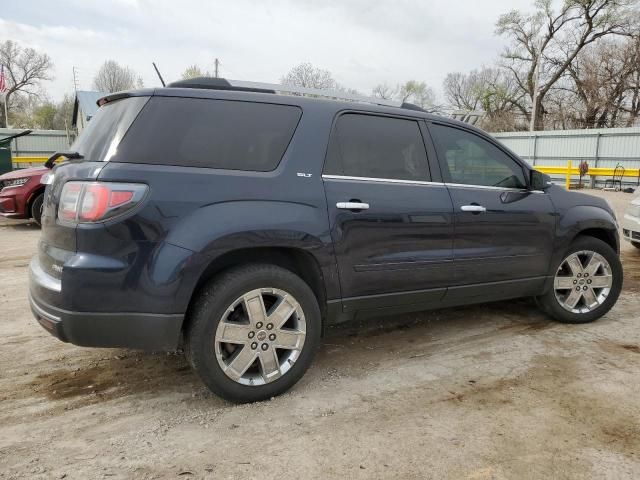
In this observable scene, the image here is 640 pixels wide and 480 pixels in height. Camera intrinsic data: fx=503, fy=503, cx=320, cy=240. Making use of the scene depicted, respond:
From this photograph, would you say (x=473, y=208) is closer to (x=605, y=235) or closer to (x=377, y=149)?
(x=377, y=149)

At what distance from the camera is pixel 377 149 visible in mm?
3469

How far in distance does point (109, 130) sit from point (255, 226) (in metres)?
0.99

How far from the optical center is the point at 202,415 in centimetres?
289

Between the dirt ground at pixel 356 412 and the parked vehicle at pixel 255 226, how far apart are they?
36 centimetres

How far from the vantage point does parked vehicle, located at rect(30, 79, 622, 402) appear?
8.66 ft

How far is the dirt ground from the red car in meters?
5.84

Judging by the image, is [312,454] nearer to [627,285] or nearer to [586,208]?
[586,208]

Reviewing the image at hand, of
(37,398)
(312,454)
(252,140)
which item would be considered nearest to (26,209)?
(37,398)

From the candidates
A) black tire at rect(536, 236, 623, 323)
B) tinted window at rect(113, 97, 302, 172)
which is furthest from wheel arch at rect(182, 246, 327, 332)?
black tire at rect(536, 236, 623, 323)

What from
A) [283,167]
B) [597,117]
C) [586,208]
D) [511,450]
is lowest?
[511,450]

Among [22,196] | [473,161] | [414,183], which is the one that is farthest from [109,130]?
[22,196]

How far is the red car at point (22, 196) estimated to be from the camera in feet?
30.4

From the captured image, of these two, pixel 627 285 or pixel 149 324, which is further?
pixel 627 285

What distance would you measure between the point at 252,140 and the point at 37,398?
6.74ft
